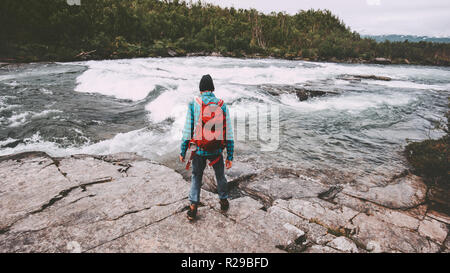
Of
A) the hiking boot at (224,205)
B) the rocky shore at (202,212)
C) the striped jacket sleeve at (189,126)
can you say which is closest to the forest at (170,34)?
the rocky shore at (202,212)

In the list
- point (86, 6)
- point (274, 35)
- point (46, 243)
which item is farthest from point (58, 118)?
point (274, 35)

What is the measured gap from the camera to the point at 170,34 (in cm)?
3078

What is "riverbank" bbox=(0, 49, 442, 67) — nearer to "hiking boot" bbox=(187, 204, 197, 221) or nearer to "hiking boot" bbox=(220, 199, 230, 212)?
"hiking boot" bbox=(187, 204, 197, 221)

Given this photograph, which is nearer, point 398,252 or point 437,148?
point 398,252

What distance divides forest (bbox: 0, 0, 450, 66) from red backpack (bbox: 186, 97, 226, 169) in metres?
20.7

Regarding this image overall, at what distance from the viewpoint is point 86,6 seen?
25.8 m

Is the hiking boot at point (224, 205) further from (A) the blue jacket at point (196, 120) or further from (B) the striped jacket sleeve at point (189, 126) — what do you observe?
(B) the striped jacket sleeve at point (189, 126)

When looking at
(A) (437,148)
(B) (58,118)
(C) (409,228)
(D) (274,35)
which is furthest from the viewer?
(D) (274,35)

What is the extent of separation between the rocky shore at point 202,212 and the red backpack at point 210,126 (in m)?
1.04

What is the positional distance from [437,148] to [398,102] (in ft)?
23.9

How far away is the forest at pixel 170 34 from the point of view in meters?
19.3

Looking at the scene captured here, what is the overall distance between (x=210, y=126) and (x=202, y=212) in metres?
1.25

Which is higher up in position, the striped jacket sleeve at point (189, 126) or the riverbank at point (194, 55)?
the riverbank at point (194, 55)
